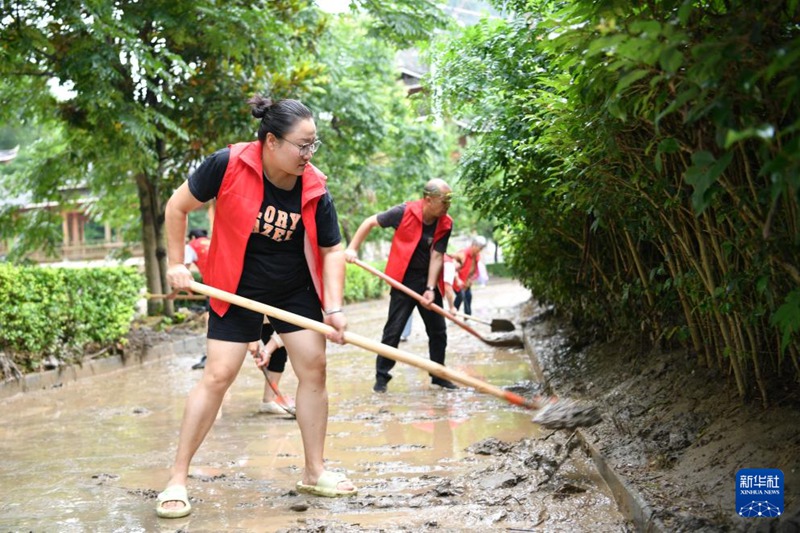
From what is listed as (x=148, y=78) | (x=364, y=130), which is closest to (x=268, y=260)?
(x=148, y=78)

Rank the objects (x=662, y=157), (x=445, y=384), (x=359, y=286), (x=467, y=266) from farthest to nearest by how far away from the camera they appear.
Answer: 1. (x=359, y=286)
2. (x=467, y=266)
3. (x=445, y=384)
4. (x=662, y=157)

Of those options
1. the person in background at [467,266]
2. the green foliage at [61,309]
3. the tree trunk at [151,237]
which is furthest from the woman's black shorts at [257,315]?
the person in background at [467,266]

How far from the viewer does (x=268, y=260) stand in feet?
15.8

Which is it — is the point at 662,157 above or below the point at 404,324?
above

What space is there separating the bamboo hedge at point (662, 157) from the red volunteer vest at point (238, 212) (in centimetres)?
131

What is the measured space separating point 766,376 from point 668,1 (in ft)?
7.42

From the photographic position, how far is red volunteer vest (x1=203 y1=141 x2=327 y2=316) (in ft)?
15.1

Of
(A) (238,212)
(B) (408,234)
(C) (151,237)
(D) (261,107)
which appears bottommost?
(C) (151,237)

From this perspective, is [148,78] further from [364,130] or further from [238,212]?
[238,212]

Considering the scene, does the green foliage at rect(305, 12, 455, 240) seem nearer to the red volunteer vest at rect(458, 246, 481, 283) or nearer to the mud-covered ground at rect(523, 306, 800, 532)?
the red volunteer vest at rect(458, 246, 481, 283)

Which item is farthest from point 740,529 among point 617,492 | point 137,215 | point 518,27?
point 137,215

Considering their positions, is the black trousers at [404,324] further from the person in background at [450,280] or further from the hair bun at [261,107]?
the person in background at [450,280]

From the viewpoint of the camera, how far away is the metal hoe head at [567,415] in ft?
17.8

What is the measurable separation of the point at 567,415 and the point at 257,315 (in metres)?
1.96
